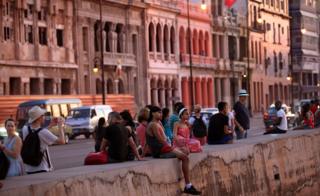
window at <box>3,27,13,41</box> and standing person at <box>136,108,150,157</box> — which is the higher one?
window at <box>3,27,13,41</box>

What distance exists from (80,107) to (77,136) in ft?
5.68

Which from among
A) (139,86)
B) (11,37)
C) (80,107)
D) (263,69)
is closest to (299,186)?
(80,107)

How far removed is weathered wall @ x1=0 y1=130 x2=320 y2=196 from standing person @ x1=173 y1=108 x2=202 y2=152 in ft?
1.09

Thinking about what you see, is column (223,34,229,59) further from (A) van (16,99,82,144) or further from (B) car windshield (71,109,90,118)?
(B) car windshield (71,109,90,118)

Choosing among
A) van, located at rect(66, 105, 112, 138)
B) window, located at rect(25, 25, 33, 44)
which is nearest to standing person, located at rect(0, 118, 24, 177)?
van, located at rect(66, 105, 112, 138)

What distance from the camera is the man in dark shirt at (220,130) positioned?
23.8 meters

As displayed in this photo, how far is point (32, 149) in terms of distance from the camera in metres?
16.9

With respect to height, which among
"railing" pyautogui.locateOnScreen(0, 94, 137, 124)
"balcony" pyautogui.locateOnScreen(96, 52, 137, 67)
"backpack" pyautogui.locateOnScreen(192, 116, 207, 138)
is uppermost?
"balcony" pyautogui.locateOnScreen(96, 52, 137, 67)

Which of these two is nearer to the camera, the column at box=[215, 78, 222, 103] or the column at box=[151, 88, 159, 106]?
the column at box=[151, 88, 159, 106]

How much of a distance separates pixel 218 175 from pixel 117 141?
1898mm

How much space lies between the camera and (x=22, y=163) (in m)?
16.3

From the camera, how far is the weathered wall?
14.4 m

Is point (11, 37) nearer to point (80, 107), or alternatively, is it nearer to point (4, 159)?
point (80, 107)

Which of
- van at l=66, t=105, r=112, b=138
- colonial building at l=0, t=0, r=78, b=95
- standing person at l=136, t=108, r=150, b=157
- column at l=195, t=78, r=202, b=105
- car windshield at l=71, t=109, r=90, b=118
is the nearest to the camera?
standing person at l=136, t=108, r=150, b=157
